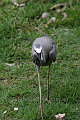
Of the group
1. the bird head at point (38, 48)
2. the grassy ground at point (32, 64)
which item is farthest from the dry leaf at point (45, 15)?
the bird head at point (38, 48)

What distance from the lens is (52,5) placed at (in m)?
8.40

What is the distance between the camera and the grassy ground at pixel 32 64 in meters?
4.96

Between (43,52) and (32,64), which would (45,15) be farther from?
(43,52)

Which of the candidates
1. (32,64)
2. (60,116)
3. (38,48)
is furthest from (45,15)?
(60,116)

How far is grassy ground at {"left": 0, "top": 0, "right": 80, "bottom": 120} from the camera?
496 cm

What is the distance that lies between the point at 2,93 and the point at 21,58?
1251 mm

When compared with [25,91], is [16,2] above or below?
above

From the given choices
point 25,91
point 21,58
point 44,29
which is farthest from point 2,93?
point 44,29

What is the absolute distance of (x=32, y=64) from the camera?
6.30 metres

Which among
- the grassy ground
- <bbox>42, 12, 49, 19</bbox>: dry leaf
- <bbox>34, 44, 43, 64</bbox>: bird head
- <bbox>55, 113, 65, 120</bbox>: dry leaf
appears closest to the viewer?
<bbox>34, 44, 43, 64</bbox>: bird head

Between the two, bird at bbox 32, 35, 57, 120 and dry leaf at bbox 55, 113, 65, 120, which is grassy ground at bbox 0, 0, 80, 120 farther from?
bird at bbox 32, 35, 57, 120

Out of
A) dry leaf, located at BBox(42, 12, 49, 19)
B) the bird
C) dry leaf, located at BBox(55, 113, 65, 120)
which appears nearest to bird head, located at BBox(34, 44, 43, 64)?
the bird

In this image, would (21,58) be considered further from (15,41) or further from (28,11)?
(28,11)

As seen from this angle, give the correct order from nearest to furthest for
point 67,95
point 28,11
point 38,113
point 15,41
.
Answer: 1. point 38,113
2. point 67,95
3. point 15,41
4. point 28,11
